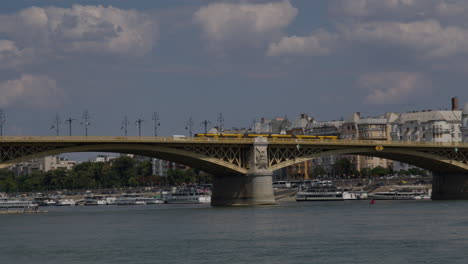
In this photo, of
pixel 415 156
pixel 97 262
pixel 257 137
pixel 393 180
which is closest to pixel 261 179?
pixel 257 137

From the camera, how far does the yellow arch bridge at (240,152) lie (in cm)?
10862

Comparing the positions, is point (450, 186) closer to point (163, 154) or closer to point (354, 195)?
point (354, 195)

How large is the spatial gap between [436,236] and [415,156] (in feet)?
221

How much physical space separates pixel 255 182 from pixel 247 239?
5156cm

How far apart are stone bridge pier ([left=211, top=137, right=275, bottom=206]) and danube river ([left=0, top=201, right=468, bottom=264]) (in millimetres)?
20108

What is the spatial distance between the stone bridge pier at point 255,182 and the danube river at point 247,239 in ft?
66.0

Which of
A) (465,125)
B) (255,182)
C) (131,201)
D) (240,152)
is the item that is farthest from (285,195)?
(255,182)

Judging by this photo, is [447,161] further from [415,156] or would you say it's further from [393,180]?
[393,180]

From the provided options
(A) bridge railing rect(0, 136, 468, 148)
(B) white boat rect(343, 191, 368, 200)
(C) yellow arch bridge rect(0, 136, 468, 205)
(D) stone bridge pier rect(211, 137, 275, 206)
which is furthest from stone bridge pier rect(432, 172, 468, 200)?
(D) stone bridge pier rect(211, 137, 275, 206)

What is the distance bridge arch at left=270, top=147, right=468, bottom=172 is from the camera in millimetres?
129312

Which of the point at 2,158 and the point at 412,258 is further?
the point at 2,158

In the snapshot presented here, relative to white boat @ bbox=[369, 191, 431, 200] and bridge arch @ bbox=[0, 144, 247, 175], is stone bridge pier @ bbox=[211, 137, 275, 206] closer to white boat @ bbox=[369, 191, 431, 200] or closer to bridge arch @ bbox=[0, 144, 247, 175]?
bridge arch @ bbox=[0, 144, 247, 175]

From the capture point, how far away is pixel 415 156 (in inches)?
5448

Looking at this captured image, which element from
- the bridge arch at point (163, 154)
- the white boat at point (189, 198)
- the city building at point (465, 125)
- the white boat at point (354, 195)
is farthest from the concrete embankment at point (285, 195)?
the bridge arch at point (163, 154)
